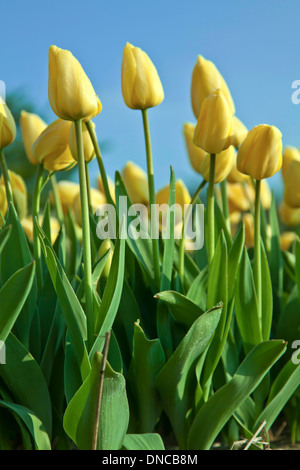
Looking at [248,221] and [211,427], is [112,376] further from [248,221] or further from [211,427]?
[248,221]

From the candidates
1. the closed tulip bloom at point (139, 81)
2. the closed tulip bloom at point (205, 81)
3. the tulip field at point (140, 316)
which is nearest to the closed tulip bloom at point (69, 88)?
the tulip field at point (140, 316)

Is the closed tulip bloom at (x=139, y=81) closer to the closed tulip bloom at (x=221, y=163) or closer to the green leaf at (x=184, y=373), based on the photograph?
the closed tulip bloom at (x=221, y=163)

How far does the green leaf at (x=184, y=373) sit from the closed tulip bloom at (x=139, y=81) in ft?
0.91

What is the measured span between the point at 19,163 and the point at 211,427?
2309 mm

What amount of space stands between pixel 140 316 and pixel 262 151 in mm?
256

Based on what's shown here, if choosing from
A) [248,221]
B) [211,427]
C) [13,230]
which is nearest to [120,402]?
[211,427]

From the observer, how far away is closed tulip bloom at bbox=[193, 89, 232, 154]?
0.65 meters

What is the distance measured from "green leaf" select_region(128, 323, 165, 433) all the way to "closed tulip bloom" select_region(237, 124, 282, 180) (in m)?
0.24

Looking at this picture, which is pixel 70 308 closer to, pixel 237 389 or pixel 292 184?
pixel 237 389

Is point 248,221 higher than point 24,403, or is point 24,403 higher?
Result: point 248,221

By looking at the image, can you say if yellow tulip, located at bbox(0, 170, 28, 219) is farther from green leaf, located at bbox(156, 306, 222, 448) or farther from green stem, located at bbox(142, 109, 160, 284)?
green leaf, located at bbox(156, 306, 222, 448)

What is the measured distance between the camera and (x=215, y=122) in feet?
2.13

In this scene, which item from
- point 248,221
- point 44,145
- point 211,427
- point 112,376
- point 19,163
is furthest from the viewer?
point 19,163
